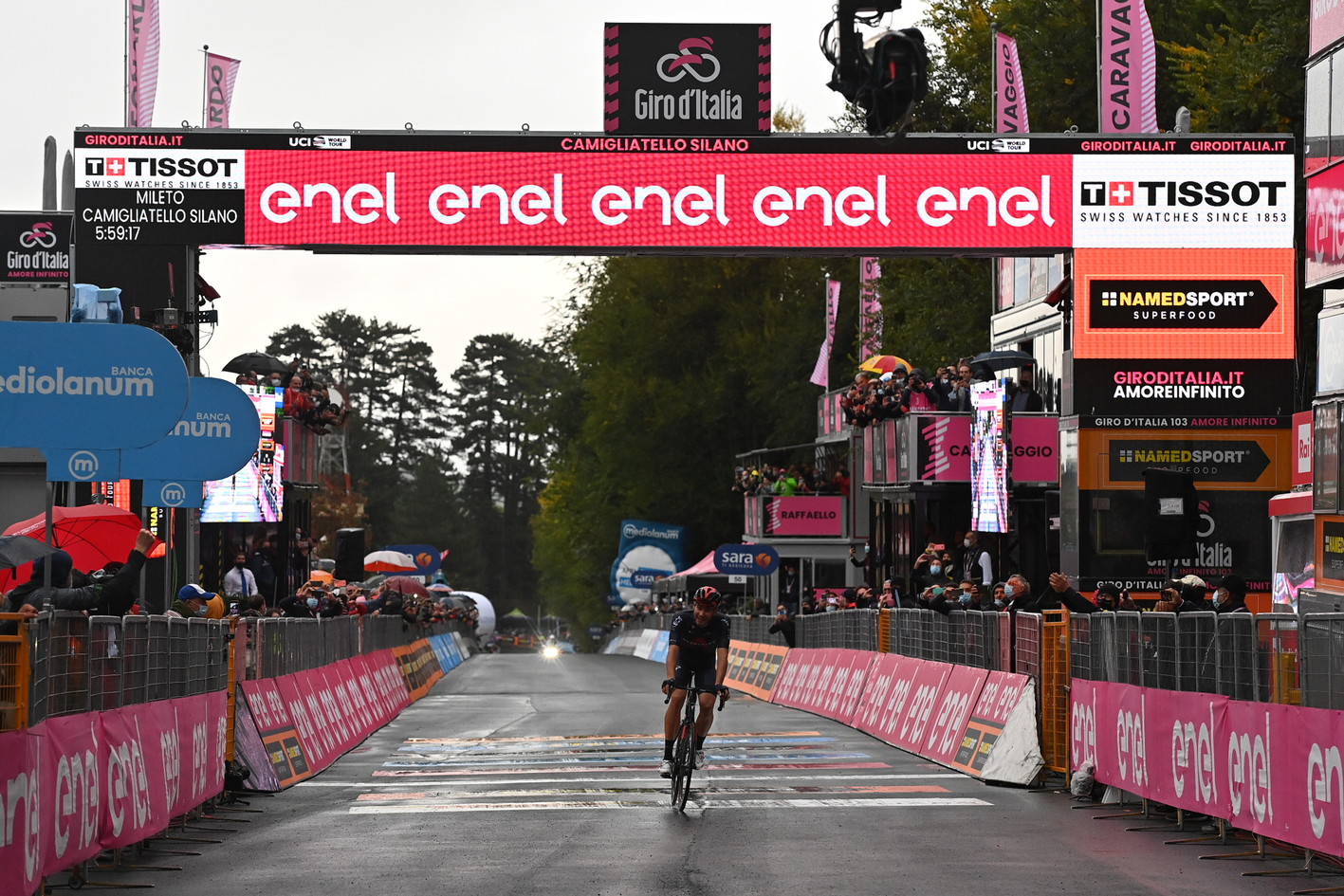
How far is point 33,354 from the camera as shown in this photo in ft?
40.8

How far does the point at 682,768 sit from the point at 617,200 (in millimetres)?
13066

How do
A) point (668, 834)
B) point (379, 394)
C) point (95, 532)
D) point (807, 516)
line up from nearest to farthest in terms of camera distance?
point (668, 834) → point (95, 532) → point (807, 516) → point (379, 394)

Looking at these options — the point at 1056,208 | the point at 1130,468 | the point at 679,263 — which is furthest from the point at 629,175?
the point at 679,263

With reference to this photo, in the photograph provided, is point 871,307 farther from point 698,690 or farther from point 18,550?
point 18,550

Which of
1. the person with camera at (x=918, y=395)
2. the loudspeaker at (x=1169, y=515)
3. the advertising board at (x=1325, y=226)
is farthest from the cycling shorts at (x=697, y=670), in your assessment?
the person with camera at (x=918, y=395)

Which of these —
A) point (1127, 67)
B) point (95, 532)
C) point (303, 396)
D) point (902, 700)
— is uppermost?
point (1127, 67)

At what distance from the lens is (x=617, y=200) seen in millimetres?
27031

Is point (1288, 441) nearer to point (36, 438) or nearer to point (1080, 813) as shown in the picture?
point (1080, 813)

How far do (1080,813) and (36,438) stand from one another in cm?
788

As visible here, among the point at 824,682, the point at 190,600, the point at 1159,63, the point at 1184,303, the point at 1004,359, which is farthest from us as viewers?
the point at 1159,63

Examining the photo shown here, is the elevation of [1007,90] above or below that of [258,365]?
above

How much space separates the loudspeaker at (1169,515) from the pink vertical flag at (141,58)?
19207 mm

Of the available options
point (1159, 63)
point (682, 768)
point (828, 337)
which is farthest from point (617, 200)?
point (828, 337)

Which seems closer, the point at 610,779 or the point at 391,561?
→ the point at 610,779
